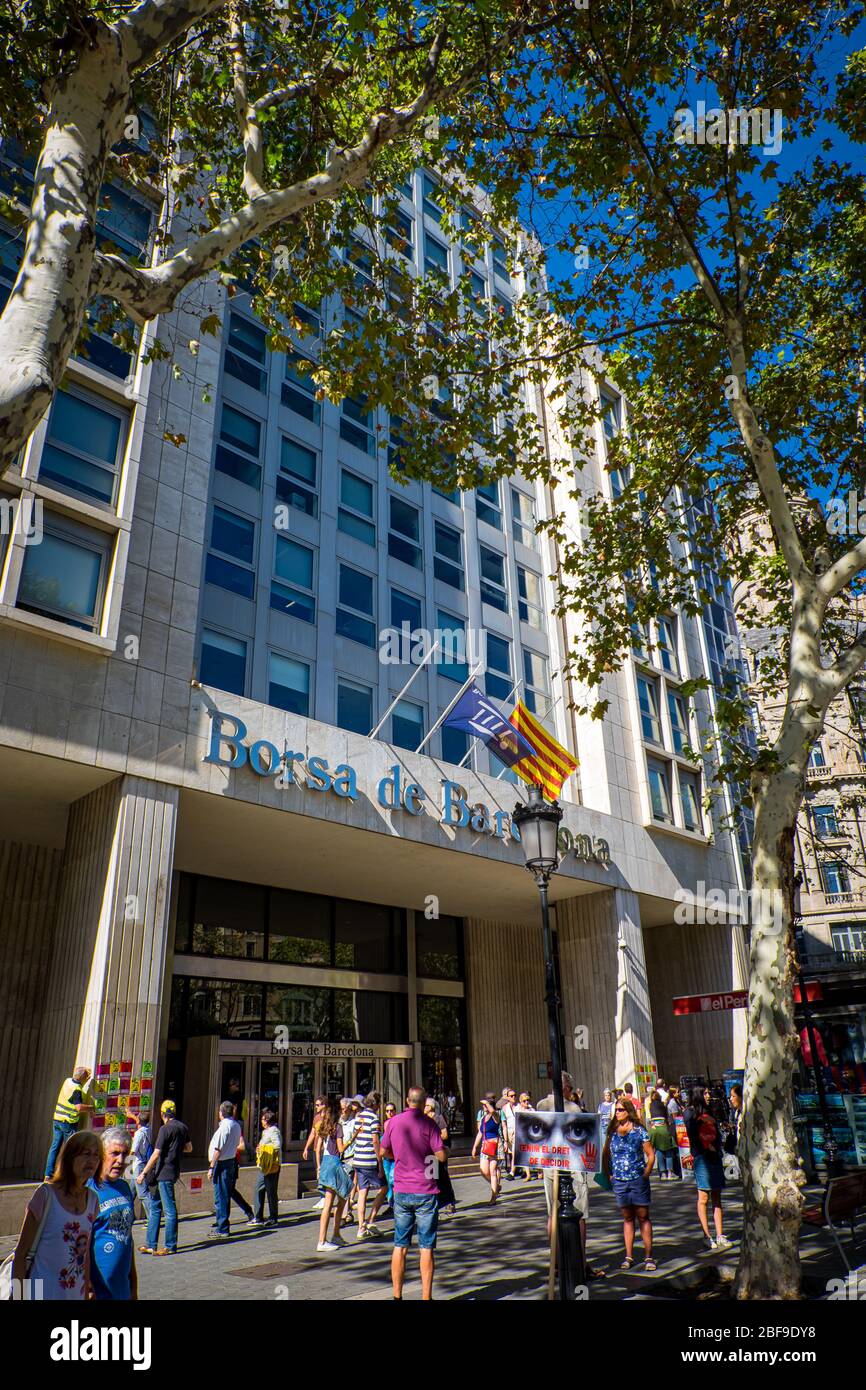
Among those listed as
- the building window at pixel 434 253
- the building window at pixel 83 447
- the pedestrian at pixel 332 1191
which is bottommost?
the pedestrian at pixel 332 1191

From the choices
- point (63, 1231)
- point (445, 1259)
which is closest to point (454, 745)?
point (445, 1259)

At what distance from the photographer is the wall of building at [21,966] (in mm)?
16953

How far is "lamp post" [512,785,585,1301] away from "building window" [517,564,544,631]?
720 inches

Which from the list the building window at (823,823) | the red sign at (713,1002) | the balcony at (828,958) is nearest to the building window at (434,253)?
the red sign at (713,1002)

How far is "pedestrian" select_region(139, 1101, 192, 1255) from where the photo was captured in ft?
35.4

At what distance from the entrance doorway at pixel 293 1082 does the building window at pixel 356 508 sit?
13073 mm

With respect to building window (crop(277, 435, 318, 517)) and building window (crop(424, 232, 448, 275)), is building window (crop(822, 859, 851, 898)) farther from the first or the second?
building window (crop(277, 435, 318, 517))

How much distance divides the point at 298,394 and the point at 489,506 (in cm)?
774

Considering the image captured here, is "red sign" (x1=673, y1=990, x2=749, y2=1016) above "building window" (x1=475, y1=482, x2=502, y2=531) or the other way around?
the other way around

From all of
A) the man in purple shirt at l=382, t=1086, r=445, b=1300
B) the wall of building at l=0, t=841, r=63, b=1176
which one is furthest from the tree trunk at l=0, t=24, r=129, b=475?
the wall of building at l=0, t=841, r=63, b=1176

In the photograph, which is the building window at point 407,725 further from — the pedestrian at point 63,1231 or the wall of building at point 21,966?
the pedestrian at point 63,1231

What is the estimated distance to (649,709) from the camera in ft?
98.0

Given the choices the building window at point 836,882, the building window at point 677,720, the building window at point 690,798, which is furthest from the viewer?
the building window at point 836,882
